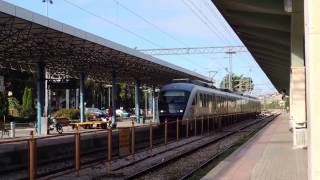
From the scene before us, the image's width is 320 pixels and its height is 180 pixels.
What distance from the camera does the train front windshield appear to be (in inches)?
1329

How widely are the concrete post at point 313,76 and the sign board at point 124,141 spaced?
1037cm

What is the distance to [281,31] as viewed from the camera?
23156 millimetres

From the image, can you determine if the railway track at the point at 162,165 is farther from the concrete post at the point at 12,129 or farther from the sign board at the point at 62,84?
the sign board at the point at 62,84

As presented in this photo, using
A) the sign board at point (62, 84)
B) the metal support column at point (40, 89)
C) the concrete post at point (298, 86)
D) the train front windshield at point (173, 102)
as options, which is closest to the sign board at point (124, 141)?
the concrete post at point (298, 86)

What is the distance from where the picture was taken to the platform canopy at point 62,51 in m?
26.4

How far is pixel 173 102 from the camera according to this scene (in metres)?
34.1

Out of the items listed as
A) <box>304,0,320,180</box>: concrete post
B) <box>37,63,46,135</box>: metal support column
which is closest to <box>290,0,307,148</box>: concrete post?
<box>304,0,320,180</box>: concrete post

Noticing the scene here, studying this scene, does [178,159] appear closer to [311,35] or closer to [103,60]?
[311,35]

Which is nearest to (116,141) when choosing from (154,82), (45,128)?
(45,128)

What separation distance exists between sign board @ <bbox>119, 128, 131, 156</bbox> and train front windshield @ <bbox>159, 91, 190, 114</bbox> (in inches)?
575

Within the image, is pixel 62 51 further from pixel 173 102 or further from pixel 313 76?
pixel 313 76

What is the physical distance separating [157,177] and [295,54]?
8.81m

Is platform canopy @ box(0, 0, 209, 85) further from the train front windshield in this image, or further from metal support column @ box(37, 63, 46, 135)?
the train front windshield

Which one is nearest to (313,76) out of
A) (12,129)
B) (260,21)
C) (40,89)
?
(260,21)
